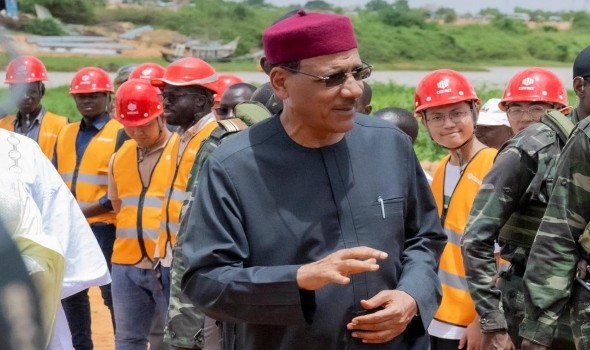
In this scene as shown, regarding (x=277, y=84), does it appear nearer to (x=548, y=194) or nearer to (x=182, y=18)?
(x=548, y=194)

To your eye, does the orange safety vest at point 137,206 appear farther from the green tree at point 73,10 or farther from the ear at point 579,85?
the green tree at point 73,10

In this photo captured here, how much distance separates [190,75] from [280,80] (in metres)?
3.22

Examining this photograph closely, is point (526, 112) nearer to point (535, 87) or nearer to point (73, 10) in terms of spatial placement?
point (535, 87)

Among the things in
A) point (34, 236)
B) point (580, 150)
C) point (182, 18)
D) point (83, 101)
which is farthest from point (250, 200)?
point (182, 18)

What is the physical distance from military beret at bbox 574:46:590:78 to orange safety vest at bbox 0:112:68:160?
6201mm

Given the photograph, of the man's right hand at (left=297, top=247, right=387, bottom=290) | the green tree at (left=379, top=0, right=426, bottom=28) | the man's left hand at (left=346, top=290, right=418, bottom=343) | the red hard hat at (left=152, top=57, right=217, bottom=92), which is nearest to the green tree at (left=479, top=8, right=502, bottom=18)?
the green tree at (left=379, top=0, right=426, bottom=28)

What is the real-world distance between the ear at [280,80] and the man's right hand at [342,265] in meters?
0.65

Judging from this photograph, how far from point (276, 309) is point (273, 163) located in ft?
1.59

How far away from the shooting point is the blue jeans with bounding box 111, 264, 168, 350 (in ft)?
24.8

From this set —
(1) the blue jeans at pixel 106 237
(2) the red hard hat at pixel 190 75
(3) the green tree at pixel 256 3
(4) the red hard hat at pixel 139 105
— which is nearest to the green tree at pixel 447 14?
Answer: (3) the green tree at pixel 256 3

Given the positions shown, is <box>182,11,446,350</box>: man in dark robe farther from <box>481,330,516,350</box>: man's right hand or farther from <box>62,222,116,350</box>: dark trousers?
<box>62,222,116,350</box>: dark trousers

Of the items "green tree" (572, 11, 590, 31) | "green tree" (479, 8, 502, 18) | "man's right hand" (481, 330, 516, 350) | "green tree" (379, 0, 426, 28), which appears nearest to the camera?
"man's right hand" (481, 330, 516, 350)

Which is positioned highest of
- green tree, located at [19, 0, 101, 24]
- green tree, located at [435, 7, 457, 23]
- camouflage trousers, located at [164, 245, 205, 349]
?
green tree, located at [19, 0, 101, 24]

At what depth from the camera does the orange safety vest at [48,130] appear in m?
10.2
